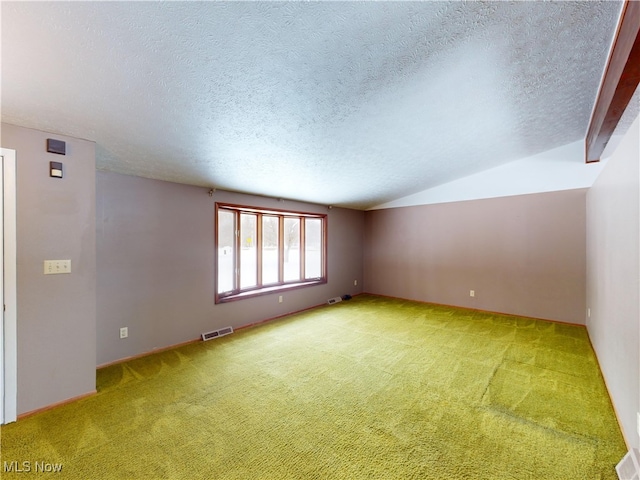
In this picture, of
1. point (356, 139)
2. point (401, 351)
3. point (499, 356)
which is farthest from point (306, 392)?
point (356, 139)

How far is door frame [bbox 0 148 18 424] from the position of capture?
188 centimetres

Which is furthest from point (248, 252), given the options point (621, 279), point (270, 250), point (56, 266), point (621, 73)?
point (621, 73)

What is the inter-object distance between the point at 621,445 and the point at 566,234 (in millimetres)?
3365

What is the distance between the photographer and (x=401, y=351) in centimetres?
313

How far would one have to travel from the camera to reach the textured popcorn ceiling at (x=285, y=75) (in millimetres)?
1287

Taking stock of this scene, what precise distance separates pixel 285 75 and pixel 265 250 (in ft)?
10.6

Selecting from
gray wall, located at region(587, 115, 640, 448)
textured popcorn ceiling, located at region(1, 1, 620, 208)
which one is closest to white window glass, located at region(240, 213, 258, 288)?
textured popcorn ceiling, located at region(1, 1, 620, 208)

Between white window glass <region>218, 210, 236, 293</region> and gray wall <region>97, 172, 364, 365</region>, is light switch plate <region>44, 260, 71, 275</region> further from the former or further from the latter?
white window glass <region>218, 210, 236, 293</region>

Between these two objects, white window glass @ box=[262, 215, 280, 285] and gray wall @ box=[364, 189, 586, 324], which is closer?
gray wall @ box=[364, 189, 586, 324]

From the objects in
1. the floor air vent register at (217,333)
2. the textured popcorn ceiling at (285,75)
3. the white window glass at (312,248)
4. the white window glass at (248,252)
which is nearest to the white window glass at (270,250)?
the white window glass at (248,252)

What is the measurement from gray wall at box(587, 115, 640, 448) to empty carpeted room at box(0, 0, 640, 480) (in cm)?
3

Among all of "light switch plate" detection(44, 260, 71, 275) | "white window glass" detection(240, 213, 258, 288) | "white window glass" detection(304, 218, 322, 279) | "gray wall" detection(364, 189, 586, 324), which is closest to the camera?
"light switch plate" detection(44, 260, 71, 275)

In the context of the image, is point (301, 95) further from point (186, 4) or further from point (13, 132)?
point (13, 132)

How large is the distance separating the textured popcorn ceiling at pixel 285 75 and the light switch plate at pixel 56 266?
1.01m
